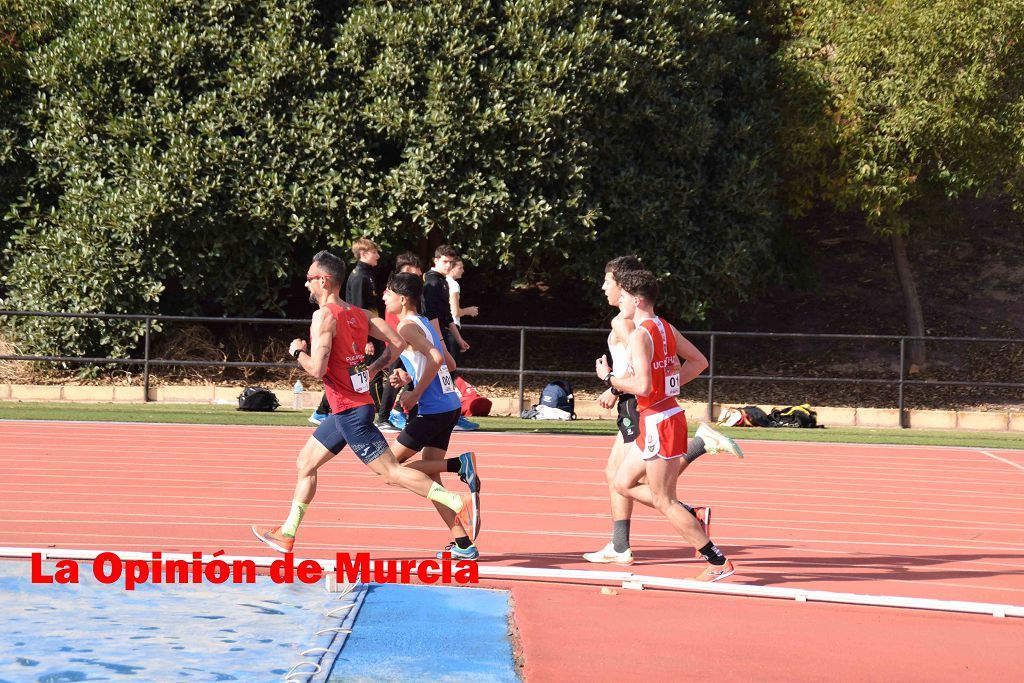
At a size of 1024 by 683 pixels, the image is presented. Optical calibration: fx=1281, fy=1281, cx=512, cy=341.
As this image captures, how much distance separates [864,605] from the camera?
7.00m

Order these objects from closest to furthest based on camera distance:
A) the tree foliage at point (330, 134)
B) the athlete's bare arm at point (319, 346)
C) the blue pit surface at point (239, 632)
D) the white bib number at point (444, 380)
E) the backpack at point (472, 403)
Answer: the blue pit surface at point (239, 632), the athlete's bare arm at point (319, 346), the white bib number at point (444, 380), the backpack at point (472, 403), the tree foliage at point (330, 134)

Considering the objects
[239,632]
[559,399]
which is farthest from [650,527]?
[559,399]

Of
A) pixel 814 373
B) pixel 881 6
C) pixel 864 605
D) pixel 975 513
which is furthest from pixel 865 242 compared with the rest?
pixel 864 605

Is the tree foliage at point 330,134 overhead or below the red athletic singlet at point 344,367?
overhead

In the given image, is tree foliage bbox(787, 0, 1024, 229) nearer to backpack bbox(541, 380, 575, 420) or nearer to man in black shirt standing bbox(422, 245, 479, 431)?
backpack bbox(541, 380, 575, 420)

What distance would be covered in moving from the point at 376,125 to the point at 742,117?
6.27m

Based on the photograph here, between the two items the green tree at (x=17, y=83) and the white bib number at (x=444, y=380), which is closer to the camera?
the white bib number at (x=444, y=380)

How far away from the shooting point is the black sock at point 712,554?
7.26 m

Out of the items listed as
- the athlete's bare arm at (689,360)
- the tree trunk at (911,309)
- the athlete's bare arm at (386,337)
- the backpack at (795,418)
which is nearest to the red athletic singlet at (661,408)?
the athlete's bare arm at (689,360)

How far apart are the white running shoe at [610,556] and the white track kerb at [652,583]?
1.22 ft

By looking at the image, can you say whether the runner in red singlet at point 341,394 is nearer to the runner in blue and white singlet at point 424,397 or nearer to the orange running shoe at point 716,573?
the runner in blue and white singlet at point 424,397

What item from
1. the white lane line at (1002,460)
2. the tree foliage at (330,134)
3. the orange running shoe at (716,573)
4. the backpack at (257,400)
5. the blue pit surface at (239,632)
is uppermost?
the tree foliage at (330,134)

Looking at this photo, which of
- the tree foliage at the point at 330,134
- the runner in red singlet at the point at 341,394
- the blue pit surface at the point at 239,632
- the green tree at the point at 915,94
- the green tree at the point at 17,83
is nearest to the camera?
the blue pit surface at the point at 239,632

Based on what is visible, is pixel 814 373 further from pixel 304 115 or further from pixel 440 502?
pixel 440 502
